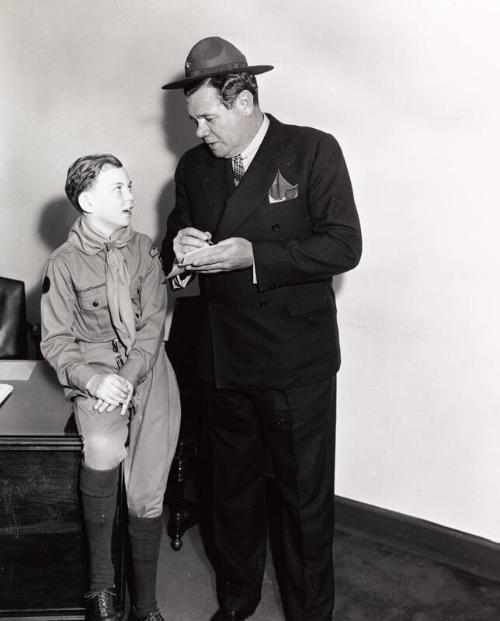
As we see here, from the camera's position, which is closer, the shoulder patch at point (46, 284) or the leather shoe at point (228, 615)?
the shoulder patch at point (46, 284)

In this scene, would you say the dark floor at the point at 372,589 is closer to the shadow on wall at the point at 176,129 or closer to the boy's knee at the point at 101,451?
the boy's knee at the point at 101,451

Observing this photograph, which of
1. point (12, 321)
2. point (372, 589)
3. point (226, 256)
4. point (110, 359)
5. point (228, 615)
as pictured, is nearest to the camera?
point (226, 256)

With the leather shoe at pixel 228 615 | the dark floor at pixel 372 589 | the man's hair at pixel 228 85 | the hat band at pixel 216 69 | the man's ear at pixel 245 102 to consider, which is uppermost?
the hat band at pixel 216 69

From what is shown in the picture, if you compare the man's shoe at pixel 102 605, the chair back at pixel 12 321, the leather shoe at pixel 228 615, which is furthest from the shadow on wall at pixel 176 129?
the man's shoe at pixel 102 605

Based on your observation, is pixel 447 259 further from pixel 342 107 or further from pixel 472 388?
pixel 342 107

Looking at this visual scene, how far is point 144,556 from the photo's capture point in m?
2.67

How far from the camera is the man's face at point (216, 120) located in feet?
8.05

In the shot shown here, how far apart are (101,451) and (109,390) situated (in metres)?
0.20

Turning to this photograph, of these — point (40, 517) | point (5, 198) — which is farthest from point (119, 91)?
point (40, 517)

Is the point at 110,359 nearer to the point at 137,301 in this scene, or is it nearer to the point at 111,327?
the point at 111,327

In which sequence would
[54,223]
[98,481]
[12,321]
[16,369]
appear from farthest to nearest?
[54,223], [12,321], [16,369], [98,481]

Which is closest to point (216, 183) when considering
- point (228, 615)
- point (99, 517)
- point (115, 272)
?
point (115, 272)

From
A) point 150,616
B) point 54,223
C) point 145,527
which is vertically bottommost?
point 150,616

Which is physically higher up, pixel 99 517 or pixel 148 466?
pixel 148 466
